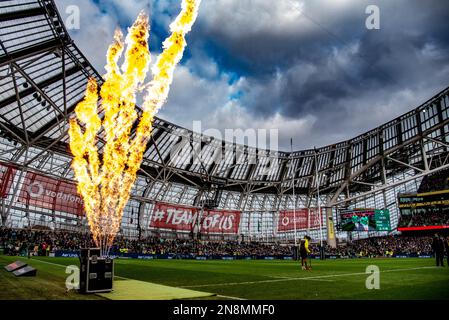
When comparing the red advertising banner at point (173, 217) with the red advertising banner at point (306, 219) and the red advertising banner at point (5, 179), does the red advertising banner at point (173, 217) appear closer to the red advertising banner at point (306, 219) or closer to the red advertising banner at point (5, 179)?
the red advertising banner at point (306, 219)

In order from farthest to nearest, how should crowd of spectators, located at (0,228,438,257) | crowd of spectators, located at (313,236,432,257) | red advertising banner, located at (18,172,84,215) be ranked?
crowd of spectators, located at (313,236,432,257) < red advertising banner, located at (18,172,84,215) < crowd of spectators, located at (0,228,438,257)

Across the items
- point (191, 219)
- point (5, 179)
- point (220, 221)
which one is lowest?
point (220, 221)

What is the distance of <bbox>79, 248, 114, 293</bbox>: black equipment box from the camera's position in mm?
7473

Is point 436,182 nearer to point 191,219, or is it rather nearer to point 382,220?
point 382,220

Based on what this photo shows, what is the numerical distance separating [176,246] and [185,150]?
46.7 ft

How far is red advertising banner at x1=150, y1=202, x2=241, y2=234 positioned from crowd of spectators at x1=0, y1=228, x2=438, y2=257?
2.24 m

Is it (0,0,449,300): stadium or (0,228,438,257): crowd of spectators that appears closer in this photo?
(0,0,449,300): stadium

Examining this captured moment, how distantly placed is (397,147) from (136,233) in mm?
40518

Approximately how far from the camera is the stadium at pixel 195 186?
93.2 ft

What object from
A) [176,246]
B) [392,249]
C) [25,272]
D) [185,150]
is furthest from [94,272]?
[392,249]

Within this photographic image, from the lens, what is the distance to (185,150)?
48719 millimetres

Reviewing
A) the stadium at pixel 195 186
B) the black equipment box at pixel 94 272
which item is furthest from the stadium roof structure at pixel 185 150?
the black equipment box at pixel 94 272

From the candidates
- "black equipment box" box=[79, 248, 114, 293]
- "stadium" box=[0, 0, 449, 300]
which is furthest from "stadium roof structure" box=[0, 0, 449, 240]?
"black equipment box" box=[79, 248, 114, 293]

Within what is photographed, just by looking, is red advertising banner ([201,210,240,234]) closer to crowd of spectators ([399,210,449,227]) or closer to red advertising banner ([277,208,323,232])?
red advertising banner ([277,208,323,232])
